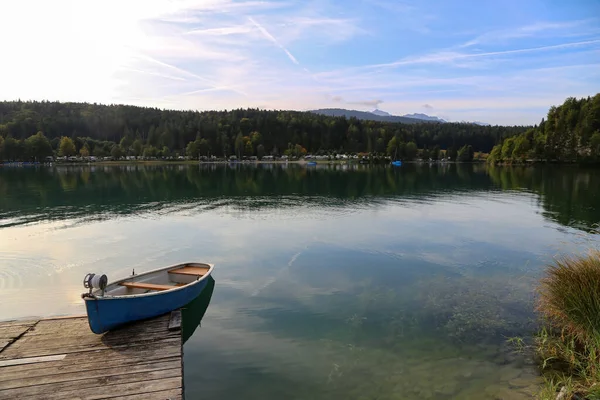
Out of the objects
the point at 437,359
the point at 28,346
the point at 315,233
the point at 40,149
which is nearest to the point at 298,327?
the point at 437,359

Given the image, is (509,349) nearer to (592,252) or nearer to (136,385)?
(592,252)

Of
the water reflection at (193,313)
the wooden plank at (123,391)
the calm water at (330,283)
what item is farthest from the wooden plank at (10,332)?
the water reflection at (193,313)

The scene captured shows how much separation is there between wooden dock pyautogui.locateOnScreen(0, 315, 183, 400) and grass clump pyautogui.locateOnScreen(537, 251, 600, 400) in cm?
983

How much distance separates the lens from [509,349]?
13016mm

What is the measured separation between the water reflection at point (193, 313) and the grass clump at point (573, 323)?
1142 cm

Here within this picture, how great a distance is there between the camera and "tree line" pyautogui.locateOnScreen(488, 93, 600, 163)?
156 metres

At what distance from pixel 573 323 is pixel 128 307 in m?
13.8

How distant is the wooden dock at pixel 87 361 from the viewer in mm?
9797

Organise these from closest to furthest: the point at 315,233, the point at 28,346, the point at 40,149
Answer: the point at 28,346 < the point at 315,233 < the point at 40,149

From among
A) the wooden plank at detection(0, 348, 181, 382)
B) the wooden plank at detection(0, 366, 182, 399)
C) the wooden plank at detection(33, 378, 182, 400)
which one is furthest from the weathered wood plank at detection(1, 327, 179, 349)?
the wooden plank at detection(33, 378, 182, 400)

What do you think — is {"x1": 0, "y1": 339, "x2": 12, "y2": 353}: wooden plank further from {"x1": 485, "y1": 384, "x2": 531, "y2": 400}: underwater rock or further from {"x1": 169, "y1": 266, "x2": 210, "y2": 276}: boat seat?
{"x1": 485, "y1": 384, "x2": 531, "y2": 400}: underwater rock

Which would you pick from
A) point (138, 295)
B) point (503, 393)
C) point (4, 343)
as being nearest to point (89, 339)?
point (138, 295)

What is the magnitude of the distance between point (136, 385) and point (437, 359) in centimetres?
891

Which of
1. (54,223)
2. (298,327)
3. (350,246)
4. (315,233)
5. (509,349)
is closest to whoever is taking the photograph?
(509,349)
